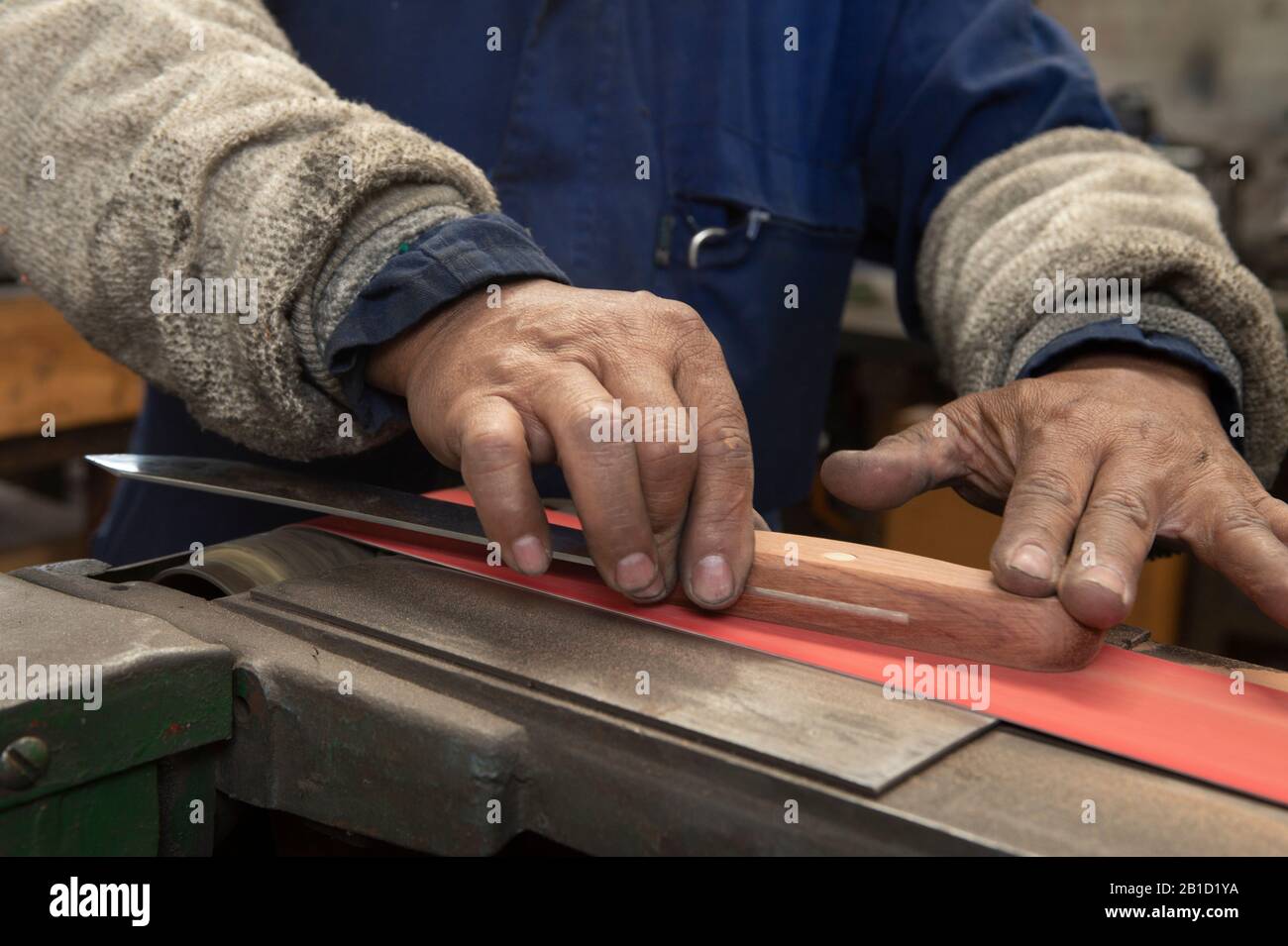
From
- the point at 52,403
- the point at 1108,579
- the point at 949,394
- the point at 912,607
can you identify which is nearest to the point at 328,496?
the point at 912,607

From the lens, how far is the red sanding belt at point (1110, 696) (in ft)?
2.12

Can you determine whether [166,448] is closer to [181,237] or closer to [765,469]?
[181,237]

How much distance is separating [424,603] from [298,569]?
0.15m

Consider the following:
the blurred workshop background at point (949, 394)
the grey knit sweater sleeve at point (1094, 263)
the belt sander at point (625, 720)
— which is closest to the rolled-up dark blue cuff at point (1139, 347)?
the grey knit sweater sleeve at point (1094, 263)

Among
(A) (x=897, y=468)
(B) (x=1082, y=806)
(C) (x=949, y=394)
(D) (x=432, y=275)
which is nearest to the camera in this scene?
(B) (x=1082, y=806)

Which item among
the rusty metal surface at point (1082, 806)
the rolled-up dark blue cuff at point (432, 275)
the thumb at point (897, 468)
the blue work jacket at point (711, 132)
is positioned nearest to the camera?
the rusty metal surface at point (1082, 806)

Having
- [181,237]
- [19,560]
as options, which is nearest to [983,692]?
[181,237]

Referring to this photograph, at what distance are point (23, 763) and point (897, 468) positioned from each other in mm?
695

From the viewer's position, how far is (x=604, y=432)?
745 millimetres

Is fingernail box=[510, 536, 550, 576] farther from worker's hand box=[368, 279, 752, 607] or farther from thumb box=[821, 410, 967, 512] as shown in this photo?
thumb box=[821, 410, 967, 512]

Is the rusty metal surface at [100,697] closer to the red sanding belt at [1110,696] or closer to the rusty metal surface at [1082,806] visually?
the red sanding belt at [1110,696]

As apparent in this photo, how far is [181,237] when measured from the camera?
91 cm

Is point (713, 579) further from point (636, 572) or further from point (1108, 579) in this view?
point (1108, 579)

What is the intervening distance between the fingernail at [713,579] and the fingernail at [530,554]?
0.11 metres
